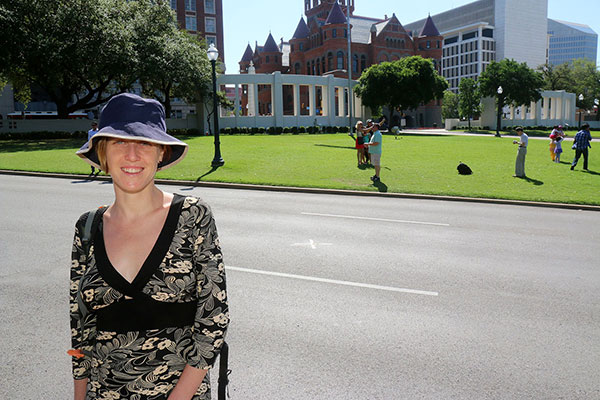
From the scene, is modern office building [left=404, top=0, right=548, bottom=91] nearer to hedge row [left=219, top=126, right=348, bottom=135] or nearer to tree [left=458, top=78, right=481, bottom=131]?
tree [left=458, top=78, right=481, bottom=131]

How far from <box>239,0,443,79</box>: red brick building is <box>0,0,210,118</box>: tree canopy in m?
45.1

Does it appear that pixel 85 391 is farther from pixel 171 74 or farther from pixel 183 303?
pixel 171 74

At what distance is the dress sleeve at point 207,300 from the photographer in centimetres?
194

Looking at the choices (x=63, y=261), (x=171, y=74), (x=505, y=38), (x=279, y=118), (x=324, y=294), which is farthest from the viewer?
(x=505, y=38)

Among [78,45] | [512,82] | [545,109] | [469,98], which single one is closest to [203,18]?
[469,98]

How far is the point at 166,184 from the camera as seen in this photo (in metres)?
17.5

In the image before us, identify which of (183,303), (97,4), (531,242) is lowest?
(531,242)

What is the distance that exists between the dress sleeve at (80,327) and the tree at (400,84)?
5808 cm

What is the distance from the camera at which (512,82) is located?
2564 inches

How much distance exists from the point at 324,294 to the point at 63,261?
4264mm

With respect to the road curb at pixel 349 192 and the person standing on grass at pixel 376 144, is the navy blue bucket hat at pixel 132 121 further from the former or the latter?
the person standing on grass at pixel 376 144

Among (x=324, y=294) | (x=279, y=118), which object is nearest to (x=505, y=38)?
(x=279, y=118)

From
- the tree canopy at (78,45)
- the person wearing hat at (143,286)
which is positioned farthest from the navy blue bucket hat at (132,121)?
the tree canopy at (78,45)

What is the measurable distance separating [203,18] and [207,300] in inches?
3352
